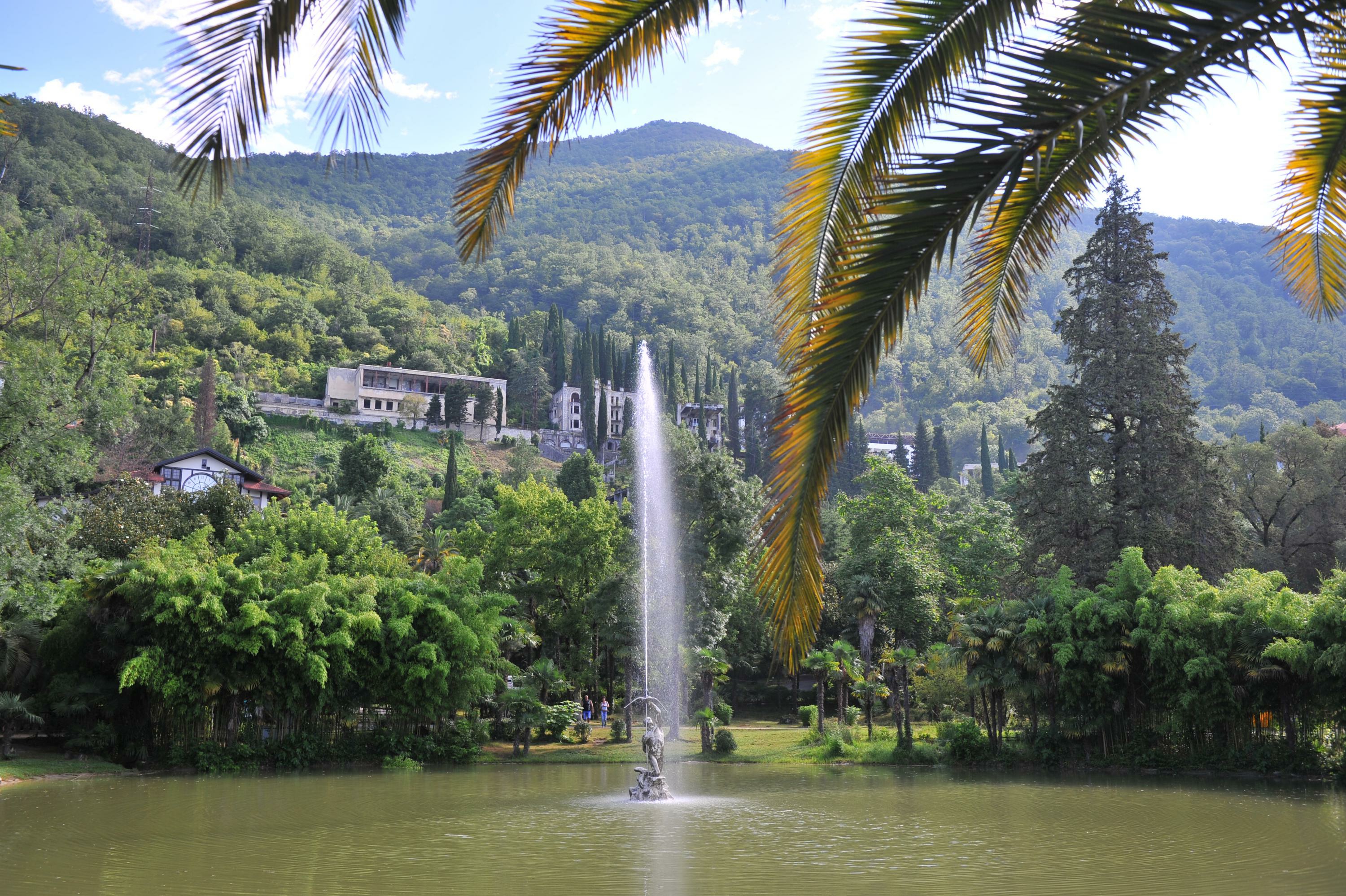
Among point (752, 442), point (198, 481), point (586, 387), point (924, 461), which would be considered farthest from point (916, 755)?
point (586, 387)

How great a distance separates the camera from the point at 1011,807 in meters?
16.5

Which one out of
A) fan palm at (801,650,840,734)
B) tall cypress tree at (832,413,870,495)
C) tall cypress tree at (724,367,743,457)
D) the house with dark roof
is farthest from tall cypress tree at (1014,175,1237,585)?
tall cypress tree at (724,367,743,457)

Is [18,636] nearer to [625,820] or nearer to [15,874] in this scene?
[15,874]

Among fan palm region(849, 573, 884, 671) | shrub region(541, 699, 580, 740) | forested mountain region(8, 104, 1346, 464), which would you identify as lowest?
shrub region(541, 699, 580, 740)

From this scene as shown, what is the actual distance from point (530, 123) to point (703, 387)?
103 metres

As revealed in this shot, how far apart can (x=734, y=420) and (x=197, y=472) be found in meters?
54.3

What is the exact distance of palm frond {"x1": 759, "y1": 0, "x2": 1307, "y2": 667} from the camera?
3.60 meters

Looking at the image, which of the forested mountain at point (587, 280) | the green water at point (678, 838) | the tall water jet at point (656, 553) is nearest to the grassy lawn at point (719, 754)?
the tall water jet at point (656, 553)

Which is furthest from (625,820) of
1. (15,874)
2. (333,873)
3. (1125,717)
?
(1125,717)

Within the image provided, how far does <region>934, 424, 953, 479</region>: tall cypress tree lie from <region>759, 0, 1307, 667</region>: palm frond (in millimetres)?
80441

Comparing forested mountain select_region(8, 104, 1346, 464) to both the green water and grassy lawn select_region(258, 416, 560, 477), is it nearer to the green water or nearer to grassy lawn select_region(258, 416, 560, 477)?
grassy lawn select_region(258, 416, 560, 477)

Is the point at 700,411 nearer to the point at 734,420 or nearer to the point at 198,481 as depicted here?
the point at 734,420

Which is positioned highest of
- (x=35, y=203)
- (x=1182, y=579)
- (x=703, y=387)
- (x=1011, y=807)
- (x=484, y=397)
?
(x=35, y=203)

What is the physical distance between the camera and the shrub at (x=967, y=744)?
78.4 ft
